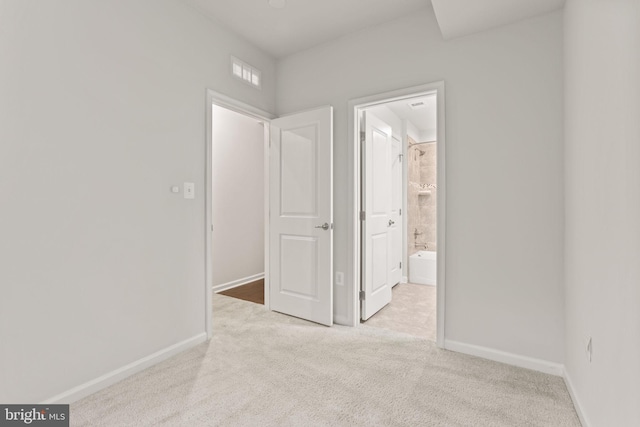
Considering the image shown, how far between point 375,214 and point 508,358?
1.63 metres

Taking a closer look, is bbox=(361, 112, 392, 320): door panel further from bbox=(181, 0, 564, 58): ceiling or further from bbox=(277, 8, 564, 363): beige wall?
bbox=(181, 0, 564, 58): ceiling

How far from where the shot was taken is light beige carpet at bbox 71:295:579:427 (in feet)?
5.32

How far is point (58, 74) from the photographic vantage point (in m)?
1.73

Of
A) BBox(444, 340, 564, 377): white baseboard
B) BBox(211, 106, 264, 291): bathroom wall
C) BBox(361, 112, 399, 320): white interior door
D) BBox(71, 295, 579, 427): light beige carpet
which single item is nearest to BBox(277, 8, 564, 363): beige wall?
BBox(444, 340, 564, 377): white baseboard

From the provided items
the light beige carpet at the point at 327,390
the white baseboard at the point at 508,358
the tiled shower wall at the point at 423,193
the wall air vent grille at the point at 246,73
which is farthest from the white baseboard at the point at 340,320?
the tiled shower wall at the point at 423,193


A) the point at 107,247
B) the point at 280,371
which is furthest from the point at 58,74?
the point at 280,371

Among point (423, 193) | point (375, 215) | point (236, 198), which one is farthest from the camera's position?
point (423, 193)

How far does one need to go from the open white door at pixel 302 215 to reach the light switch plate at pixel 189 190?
96 cm

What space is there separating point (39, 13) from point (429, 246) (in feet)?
17.4

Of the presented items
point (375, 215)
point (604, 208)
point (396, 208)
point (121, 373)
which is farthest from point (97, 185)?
point (396, 208)

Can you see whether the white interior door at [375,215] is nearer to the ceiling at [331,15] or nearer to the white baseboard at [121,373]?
the ceiling at [331,15]

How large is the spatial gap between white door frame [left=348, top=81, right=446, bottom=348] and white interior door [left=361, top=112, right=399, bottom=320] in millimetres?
91

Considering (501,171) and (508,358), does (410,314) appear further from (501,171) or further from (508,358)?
(501,171)

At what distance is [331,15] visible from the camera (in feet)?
8.52
